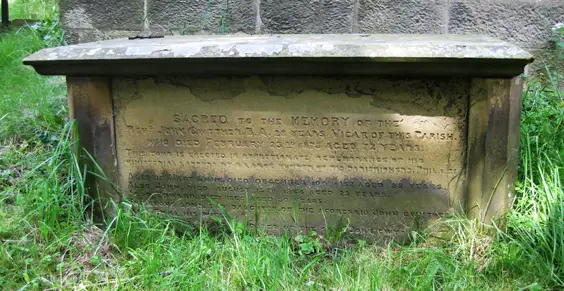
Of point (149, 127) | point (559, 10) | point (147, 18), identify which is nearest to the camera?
point (149, 127)

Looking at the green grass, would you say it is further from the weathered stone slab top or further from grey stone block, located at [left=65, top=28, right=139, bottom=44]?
grey stone block, located at [left=65, top=28, right=139, bottom=44]

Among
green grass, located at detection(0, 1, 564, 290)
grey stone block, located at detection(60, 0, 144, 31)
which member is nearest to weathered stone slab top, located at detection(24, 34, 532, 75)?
green grass, located at detection(0, 1, 564, 290)

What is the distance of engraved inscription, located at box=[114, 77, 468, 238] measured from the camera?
7.30 ft

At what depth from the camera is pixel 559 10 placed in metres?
3.40

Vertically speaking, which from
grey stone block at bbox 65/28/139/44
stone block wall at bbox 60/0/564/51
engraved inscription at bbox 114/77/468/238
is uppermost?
stone block wall at bbox 60/0/564/51

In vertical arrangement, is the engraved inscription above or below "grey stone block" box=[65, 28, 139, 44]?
below

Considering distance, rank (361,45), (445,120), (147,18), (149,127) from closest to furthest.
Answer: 1. (361,45)
2. (445,120)
3. (149,127)
4. (147,18)

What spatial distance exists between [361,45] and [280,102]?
45 cm

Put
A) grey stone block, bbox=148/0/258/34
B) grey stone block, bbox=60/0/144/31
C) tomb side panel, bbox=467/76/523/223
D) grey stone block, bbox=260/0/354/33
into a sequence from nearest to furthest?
1. tomb side panel, bbox=467/76/523/223
2. grey stone block, bbox=260/0/354/33
3. grey stone block, bbox=148/0/258/34
4. grey stone block, bbox=60/0/144/31

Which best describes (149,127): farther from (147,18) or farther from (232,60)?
(147,18)

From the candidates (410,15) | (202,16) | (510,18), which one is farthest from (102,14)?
(510,18)

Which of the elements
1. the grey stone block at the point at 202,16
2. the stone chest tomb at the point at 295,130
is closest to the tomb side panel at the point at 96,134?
the stone chest tomb at the point at 295,130

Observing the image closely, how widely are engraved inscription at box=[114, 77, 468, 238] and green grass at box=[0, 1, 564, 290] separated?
125 mm

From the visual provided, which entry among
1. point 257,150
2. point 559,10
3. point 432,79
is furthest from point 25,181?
point 559,10
